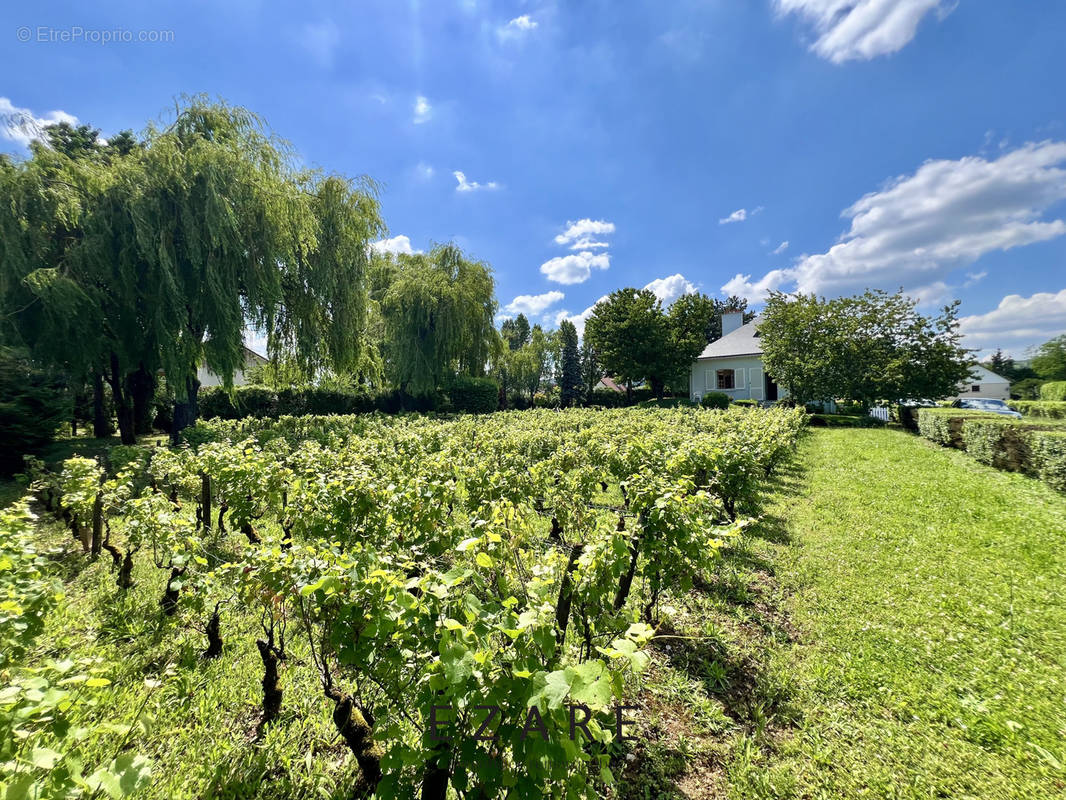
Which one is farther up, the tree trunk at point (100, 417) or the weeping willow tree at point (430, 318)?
the weeping willow tree at point (430, 318)

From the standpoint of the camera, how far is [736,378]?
92.7 ft

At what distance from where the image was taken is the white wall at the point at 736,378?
27.2 meters

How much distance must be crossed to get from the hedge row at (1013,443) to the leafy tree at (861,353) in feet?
19.8

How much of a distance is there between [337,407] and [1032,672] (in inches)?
874

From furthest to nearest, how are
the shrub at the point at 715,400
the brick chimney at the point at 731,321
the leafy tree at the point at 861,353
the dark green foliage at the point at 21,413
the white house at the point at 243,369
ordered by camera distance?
the brick chimney at the point at 731,321, the shrub at the point at 715,400, the leafy tree at the point at 861,353, the white house at the point at 243,369, the dark green foliage at the point at 21,413

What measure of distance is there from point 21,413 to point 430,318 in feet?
42.3

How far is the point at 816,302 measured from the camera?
1992 centimetres

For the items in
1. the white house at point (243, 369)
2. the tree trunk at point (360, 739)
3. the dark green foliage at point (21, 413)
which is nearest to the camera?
the tree trunk at point (360, 739)

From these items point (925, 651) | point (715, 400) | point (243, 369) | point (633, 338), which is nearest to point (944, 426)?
point (925, 651)

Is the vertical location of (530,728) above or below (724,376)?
below

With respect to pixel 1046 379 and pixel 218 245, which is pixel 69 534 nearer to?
pixel 218 245

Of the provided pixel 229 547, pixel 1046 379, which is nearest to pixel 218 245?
pixel 229 547

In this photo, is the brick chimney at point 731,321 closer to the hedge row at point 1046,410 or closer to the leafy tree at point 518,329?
the hedge row at point 1046,410

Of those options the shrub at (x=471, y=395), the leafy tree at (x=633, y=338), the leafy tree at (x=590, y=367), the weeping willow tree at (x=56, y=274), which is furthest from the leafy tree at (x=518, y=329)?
the weeping willow tree at (x=56, y=274)
